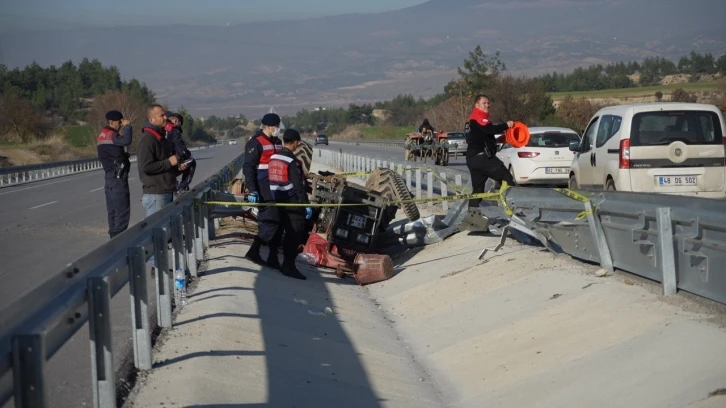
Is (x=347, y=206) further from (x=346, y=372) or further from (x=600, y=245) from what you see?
(x=346, y=372)

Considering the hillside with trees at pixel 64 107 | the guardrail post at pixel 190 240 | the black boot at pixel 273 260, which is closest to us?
the guardrail post at pixel 190 240

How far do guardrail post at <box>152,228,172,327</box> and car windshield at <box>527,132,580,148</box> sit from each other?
15880mm

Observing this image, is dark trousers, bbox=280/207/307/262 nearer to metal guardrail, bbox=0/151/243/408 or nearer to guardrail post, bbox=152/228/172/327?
metal guardrail, bbox=0/151/243/408

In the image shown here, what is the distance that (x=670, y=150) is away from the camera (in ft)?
48.4

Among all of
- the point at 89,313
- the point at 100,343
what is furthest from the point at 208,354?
the point at 89,313

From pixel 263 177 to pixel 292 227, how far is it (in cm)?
77

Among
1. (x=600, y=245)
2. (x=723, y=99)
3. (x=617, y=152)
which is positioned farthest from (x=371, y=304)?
(x=723, y=99)

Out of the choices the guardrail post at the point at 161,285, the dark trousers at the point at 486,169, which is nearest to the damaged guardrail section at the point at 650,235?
the dark trousers at the point at 486,169

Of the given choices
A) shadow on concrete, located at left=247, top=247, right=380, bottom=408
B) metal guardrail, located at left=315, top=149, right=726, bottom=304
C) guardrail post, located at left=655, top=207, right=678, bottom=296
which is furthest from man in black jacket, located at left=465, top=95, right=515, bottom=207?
guardrail post, located at left=655, top=207, right=678, bottom=296

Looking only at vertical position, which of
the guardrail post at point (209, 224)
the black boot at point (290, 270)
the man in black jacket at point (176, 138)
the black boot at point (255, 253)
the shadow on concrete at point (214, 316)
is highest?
the man in black jacket at point (176, 138)

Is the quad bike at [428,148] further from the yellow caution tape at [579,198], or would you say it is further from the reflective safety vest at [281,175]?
the yellow caution tape at [579,198]

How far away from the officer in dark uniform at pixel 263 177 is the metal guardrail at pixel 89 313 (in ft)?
11.3

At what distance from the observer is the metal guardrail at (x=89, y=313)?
4.42 meters

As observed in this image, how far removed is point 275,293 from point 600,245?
373 centimetres
